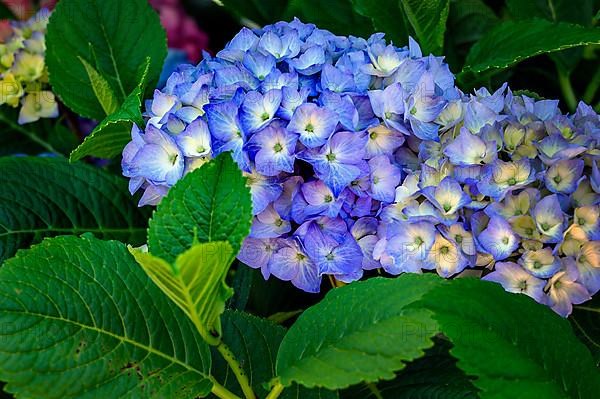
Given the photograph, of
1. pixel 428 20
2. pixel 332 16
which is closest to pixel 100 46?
pixel 332 16

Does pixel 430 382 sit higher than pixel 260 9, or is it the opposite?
pixel 260 9

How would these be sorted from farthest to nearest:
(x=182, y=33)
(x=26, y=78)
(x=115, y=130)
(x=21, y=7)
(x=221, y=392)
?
1. (x=182, y=33)
2. (x=21, y=7)
3. (x=26, y=78)
4. (x=115, y=130)
5. (x=221, y=392)

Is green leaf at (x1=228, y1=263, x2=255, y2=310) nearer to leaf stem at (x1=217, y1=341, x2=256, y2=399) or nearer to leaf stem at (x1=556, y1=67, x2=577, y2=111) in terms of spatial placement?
leaf stem at (x1=217, y1=341, x2=256, y2=399)

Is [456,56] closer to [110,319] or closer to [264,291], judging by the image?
[264,291]

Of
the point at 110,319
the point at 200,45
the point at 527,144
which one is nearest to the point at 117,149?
the point at 110,319

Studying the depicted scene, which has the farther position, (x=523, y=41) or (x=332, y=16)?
(x=332, y=16)

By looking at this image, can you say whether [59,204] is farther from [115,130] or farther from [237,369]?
[237,369]
